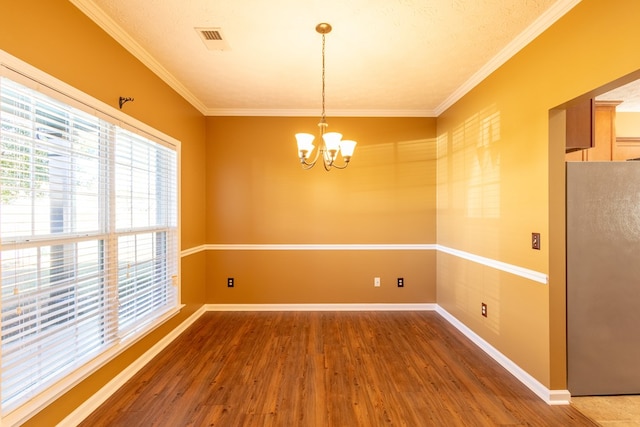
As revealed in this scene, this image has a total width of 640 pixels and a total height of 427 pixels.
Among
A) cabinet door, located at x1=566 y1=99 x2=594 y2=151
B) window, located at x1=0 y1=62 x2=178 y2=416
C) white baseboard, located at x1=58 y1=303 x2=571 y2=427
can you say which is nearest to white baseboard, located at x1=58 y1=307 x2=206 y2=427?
white baseboard, located at x1=58 y1=303 x2=571 y2=427

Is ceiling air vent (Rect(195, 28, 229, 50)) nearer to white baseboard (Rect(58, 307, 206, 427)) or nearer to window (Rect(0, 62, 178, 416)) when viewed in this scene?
window (Rect(0, 62, 178, 416))

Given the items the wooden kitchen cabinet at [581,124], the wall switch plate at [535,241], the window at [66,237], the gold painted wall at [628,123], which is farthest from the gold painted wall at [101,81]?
the gold painted wall at [628,123]

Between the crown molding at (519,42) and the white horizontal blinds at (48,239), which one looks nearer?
the white horizontal blinds at (48,239)

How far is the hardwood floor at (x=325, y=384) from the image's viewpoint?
194 centimetres

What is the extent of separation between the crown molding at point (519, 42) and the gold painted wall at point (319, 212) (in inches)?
37.3

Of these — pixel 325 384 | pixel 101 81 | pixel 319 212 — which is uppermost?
pixel 101 81

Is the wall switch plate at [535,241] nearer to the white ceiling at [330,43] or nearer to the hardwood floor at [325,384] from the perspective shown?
the hardwood floor at [325,384]

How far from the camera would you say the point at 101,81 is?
2.09m

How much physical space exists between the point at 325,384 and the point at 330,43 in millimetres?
2753

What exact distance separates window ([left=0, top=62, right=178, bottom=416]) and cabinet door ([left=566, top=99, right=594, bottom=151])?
11.7 feet

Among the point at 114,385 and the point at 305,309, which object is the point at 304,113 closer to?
the point at 305,309

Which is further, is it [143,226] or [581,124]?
[143,226]

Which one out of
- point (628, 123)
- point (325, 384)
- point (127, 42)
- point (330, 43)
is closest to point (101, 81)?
point (127, 42)

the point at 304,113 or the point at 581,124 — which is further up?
the point at 304,113
